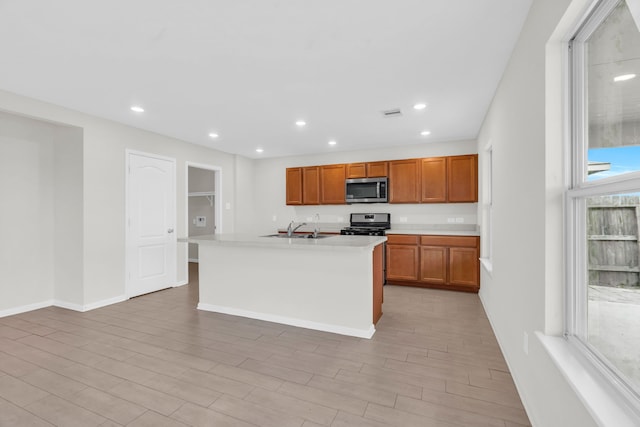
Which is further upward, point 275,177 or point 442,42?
point 442,42

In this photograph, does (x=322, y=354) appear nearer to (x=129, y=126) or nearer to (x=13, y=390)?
(x=13, y=390)

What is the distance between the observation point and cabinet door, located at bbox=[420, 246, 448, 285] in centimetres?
470

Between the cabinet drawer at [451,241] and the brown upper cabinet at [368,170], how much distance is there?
1367 mm

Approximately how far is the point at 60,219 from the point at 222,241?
95.3 inches

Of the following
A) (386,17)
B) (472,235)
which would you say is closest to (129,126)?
(386,17)

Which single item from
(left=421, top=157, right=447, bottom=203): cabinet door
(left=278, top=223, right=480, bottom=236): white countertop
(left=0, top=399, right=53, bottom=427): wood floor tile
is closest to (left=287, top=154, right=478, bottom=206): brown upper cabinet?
(left=421, top=157, right=447, bottom=203): cabinet door

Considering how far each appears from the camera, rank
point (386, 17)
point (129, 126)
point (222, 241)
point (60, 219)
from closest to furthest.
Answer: point (386, 17), point (222, 241), point (60, 219), point (129, 126)

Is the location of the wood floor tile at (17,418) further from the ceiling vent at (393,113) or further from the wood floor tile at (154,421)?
the ceiling vent at (393,113)

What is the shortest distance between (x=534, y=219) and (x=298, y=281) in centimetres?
223

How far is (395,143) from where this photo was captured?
5.28m

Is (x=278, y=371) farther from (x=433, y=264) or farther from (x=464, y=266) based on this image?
(x=464, y=266)

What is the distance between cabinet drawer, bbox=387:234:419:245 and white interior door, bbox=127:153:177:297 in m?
3.54

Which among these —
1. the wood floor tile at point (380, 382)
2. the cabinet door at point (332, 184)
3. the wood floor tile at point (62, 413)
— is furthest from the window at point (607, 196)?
the cabinet door at point (332, 184)

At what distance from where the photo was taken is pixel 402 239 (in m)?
4.96
